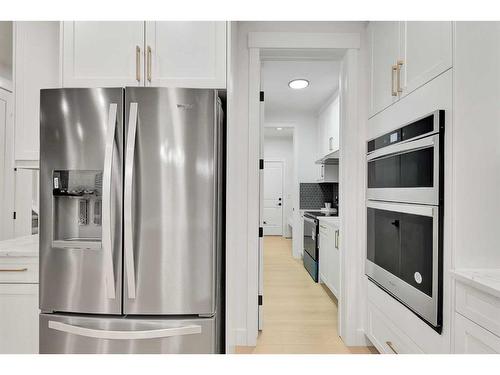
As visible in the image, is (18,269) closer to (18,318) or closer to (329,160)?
(18,318)

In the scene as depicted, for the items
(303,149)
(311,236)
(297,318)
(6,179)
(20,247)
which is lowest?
(297,318)

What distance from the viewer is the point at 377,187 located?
2.04 m

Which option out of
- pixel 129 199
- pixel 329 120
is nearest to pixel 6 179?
pixel 129 199

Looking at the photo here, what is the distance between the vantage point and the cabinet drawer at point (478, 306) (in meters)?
1.10

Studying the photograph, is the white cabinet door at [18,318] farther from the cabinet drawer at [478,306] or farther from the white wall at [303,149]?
the white wall at [303,149]

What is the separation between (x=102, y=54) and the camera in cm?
165

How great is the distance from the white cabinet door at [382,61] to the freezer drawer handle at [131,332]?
1688mm

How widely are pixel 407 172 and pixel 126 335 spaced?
1.61 m

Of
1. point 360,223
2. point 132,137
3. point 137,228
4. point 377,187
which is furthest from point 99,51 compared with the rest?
point 360,223

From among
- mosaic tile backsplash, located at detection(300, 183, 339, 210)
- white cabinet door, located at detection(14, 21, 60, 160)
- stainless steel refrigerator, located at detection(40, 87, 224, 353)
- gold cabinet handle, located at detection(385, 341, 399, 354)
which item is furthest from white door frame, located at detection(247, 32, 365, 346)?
mosaic tile backsplash, located at detection(300, 183, 339, 210)

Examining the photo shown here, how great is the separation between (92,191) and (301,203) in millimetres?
4694

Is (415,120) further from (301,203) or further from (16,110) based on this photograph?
(301,203)

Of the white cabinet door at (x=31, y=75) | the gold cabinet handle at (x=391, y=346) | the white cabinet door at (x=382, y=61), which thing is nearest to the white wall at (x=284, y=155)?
the white cabinet door at (x=382, y=61)

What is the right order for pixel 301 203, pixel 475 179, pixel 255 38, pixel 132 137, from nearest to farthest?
pixel 475 179, pixel 132 137, pixel 255 38, pixel 301 203
